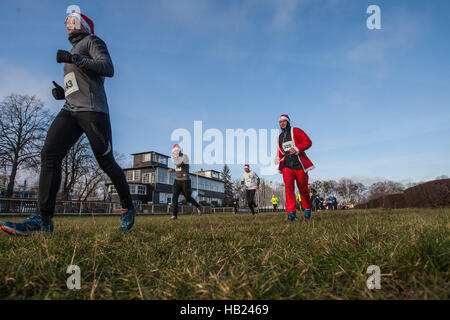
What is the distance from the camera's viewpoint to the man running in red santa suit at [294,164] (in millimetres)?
6145

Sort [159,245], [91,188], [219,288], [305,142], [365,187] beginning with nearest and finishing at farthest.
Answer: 1. [219,288]
2. [159,245]
3. [305,142]
4. [91,188]
5. [365,187]

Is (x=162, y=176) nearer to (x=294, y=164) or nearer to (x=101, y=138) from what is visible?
(x=294, y=164)

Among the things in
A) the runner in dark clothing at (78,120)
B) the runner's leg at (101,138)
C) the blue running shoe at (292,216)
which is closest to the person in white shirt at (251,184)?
the blue running shoe at (292,216)

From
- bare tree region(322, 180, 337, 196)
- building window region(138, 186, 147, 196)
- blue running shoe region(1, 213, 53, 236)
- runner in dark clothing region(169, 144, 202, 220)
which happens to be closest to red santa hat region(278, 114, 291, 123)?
runner in dark clothing region(169, 144, 202, 220)

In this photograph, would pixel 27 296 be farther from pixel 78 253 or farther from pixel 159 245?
pixel 159 245

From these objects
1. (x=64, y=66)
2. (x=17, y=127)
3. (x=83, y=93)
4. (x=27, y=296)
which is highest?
(x=17, y=127)

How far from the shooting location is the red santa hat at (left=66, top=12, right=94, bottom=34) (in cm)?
341

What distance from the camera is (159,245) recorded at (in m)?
2.36

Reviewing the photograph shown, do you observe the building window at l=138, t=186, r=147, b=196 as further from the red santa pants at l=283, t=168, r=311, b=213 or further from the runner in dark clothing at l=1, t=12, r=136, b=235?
the runner in dark clothing at l=1, t=12, r=136, b=235

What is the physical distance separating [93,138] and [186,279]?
2370 millimetres

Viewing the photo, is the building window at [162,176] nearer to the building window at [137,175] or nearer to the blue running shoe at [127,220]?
the building window at [137,175]

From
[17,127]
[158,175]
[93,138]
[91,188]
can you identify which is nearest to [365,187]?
[158,175]

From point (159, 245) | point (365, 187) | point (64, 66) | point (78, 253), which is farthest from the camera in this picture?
point (365, 187)
